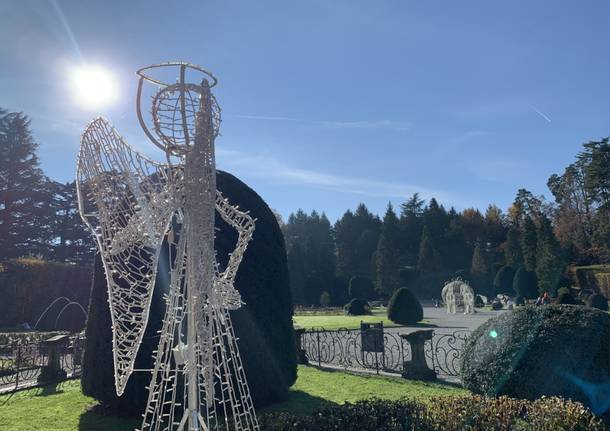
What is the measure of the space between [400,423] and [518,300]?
37291 millimetres

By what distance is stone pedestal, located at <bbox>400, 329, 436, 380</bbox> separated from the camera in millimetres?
9969

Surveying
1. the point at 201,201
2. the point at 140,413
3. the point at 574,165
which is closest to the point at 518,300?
the point at 574,165

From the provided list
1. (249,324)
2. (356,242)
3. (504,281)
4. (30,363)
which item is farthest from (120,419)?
(356,242)

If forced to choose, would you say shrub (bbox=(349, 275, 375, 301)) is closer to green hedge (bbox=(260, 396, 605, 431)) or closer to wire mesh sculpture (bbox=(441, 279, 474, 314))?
wire mesh sculpture (bbox=(441, 279, 474, 314))

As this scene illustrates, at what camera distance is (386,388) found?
8.98 meters

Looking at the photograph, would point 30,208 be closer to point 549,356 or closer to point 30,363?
point 30,363

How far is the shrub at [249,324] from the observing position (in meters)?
7.23

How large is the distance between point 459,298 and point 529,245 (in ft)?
59.3

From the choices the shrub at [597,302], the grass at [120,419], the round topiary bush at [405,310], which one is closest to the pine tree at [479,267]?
the shrub at [597,302]

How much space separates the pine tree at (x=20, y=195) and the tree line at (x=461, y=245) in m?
22.1

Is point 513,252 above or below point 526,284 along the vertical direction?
above

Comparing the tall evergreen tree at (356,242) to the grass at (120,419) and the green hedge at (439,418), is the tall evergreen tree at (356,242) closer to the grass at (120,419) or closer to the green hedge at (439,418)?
the grass at (120,419)

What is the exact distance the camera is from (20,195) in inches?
1390

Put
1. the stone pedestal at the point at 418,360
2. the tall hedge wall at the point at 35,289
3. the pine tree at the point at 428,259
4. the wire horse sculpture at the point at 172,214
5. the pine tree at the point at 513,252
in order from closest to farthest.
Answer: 1. the wire horse sculpture at the point at 172,214
2. the stone pedestal at the point at 418,360
3. the tall hedge wall at the point at 35,289
4. the pine tree at the point at 513,252
5. the pine tree at the point at 428,259
